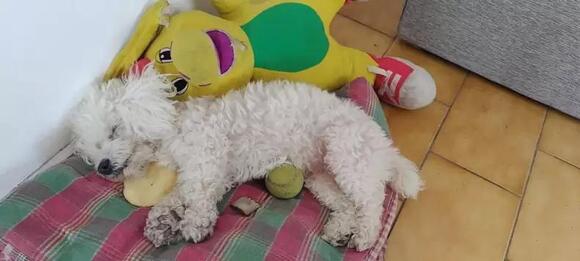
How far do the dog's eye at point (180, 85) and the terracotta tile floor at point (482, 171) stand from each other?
590 millimetres

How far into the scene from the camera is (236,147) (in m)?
1.24

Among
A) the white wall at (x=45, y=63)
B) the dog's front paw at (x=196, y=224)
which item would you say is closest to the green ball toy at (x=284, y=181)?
the dog's front paw at (x=196, y=224)

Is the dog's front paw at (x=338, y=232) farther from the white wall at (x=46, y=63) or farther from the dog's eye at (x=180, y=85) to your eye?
the white wall at (x=46, y=63)

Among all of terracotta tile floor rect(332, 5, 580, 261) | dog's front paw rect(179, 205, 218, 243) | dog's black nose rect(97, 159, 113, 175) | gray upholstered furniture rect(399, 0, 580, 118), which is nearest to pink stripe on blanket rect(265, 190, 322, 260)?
dog's front paw rect(179, 205, 218, 243)

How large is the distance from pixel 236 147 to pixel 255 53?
0.85 ft

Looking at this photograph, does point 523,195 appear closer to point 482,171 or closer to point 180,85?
point 482,171

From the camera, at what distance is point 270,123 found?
1.24 metres

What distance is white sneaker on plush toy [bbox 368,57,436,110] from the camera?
5.06 feet

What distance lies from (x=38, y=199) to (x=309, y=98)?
57 cm

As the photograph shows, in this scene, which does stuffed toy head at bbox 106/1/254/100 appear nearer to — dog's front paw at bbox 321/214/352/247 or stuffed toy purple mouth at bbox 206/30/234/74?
stuffed toy purple mouth at bbox 206/30/234/74

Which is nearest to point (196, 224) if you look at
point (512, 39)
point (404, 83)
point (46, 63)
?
point (46, 63)

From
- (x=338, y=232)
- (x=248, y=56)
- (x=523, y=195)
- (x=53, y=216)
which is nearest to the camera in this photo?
(x=53, y=216)

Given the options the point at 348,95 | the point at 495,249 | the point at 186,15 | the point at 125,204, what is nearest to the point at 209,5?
the point at 186,15

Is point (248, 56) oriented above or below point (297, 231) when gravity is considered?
above
